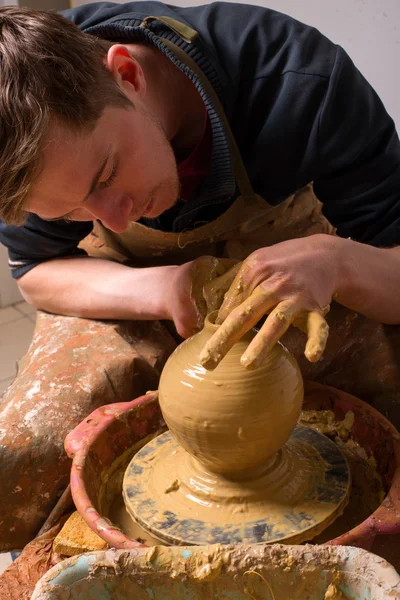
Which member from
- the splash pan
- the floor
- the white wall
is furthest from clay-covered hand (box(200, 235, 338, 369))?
the floor

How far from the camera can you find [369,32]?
236cm

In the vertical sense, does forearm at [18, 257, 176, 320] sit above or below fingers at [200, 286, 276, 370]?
below

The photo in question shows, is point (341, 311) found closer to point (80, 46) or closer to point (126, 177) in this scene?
point (126, 177)

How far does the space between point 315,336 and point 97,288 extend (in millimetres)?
823

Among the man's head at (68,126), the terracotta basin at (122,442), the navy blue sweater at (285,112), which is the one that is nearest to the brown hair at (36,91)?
the man's head at (68,126)

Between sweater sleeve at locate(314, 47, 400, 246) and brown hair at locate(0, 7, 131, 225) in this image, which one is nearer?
brown hair at locate(0, 7, 131, 225)

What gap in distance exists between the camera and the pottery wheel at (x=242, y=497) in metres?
1.14

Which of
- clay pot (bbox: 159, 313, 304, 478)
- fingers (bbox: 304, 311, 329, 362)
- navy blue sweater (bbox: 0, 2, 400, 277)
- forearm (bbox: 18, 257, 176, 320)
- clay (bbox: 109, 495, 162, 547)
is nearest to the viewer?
fingers (bbox: 304, 311, 329, 362)

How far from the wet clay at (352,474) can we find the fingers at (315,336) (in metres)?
0.42

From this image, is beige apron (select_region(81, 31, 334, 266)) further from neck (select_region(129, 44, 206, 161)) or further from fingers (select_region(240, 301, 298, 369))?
fingers (select_region(240, 301, 298, 369))

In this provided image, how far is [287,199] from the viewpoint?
1.71 metres

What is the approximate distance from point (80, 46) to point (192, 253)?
68 centimetres

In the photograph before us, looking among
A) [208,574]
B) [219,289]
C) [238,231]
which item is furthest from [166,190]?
[208,574]

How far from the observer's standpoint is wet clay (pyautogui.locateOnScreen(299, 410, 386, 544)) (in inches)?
49.6
